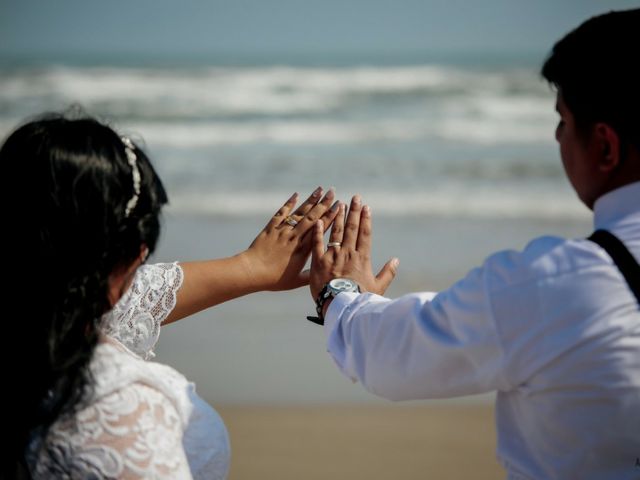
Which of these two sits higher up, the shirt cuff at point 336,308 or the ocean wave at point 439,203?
the shirt cuff at point 336,308

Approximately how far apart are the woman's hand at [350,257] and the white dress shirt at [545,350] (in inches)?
21.7

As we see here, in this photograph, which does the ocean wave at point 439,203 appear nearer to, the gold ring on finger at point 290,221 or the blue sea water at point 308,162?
the blue sea water at point 308,162

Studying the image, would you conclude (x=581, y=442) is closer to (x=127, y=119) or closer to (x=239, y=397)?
(x=239, y=397)

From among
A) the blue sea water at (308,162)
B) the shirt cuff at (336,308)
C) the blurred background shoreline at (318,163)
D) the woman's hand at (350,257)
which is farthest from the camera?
the blue sea water at (308,162)

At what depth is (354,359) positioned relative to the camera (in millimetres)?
1788

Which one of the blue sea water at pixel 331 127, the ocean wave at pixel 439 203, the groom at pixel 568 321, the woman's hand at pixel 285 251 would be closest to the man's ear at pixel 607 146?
the groom at pixel 568 321

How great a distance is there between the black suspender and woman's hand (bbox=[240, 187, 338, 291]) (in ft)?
4.20

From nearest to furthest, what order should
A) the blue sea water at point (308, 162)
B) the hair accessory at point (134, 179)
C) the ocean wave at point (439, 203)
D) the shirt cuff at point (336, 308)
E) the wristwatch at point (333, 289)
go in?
the hair accessory at point (134, 179) < the shirt cuff at point (336, 308) < the wristwatch at point (333, 289) < the blue sea water at point (308, 162) < the ocean wave at point (439, 203)

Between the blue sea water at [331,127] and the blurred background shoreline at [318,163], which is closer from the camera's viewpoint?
the blurred background shoreline at [318,163]

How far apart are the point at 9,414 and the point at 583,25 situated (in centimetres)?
133

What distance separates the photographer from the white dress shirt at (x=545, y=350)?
1.51 meters

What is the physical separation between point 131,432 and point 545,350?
0.80 m

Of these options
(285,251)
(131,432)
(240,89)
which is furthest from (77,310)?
(240,89)

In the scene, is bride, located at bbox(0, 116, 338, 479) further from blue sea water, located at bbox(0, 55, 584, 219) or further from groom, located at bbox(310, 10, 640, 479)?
blue sea water, located at bbox(0, 55, 584, 219)
